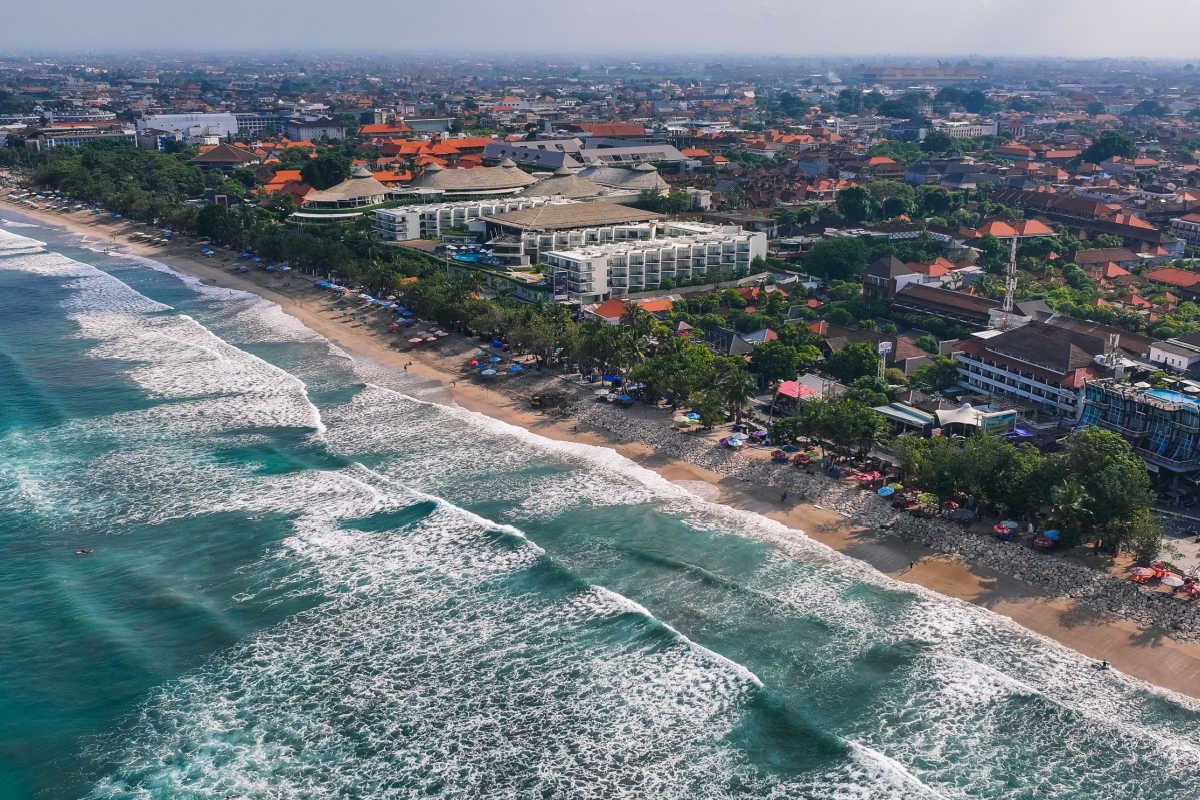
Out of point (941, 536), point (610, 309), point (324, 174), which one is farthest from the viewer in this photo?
point (324, 174)

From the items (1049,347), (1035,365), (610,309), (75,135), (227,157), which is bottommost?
(610,309)

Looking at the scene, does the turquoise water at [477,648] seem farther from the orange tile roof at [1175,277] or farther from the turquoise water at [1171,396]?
the orange tile roof at [1175,277]

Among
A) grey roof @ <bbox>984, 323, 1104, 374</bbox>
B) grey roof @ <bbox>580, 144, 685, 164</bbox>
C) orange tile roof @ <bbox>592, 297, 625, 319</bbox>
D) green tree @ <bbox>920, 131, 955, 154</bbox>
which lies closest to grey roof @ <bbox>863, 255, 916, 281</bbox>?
grey roof @ <bbox>984, 323, 1104, 374</bbox>

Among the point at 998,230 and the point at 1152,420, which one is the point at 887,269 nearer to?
the point at 998,230

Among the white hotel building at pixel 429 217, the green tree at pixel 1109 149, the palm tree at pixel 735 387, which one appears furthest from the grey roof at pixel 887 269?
the green tree at pixel 1109 149

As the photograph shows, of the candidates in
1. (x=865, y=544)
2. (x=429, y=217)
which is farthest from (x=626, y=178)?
(x=865, y=544)

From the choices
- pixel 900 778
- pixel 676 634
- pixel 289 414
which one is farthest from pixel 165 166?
pixel 900 778

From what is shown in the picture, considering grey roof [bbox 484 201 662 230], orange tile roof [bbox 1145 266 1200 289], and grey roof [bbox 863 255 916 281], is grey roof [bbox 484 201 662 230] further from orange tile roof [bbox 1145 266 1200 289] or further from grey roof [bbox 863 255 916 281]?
orange tile roof [bbox 1145 266 1200 289]
